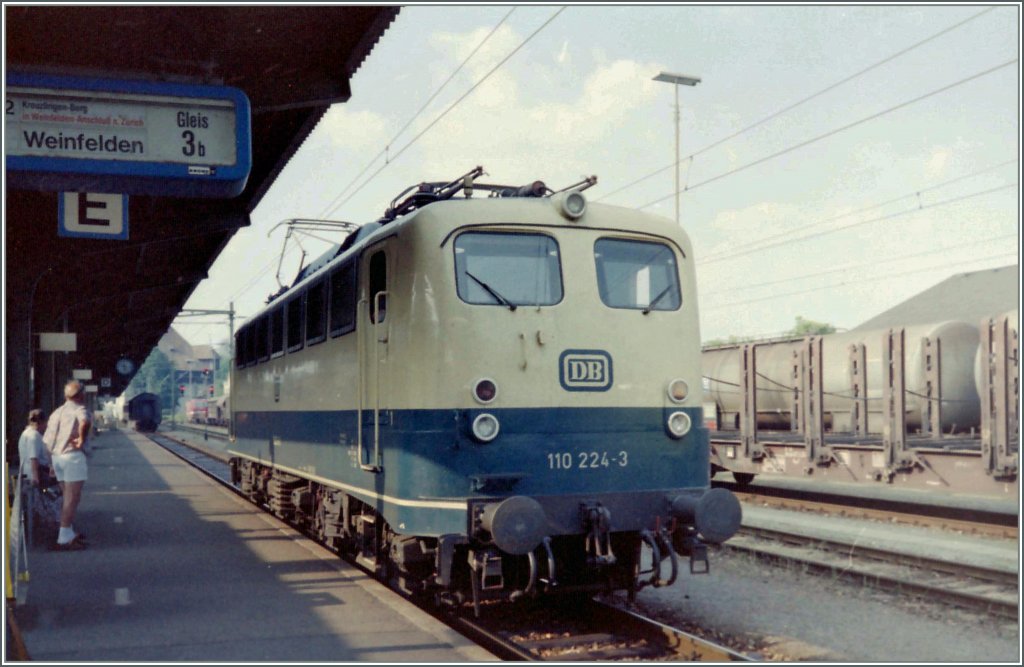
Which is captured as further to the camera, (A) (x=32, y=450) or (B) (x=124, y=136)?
(A) (x=32, y=450)

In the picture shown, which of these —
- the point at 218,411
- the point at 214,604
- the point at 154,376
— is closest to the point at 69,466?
the point at 214,604

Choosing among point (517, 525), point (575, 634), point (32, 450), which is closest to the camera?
point (517, 525)

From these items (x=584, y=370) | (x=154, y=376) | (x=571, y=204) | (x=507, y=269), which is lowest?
(x=584, y=370)

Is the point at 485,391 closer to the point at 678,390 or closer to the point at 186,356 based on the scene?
the point at 678,390

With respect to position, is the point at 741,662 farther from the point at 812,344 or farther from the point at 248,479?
the point at 812,344

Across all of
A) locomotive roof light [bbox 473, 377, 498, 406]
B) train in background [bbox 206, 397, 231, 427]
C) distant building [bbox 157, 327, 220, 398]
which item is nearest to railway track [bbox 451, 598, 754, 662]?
locomotive roof light [bbox 473, 377, 498, 406]

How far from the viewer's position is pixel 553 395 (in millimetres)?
7359

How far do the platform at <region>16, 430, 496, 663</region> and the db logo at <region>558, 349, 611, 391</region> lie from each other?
1.96 m

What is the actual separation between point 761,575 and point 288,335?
5627 millimetres

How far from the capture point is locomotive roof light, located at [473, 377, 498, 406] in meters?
7.13

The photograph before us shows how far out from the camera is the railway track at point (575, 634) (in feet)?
21.8

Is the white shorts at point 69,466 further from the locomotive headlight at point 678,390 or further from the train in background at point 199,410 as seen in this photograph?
the train in background at point 199,410

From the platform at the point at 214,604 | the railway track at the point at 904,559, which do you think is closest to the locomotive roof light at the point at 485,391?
the platform at the point at 214,604

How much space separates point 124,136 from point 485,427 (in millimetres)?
3386
